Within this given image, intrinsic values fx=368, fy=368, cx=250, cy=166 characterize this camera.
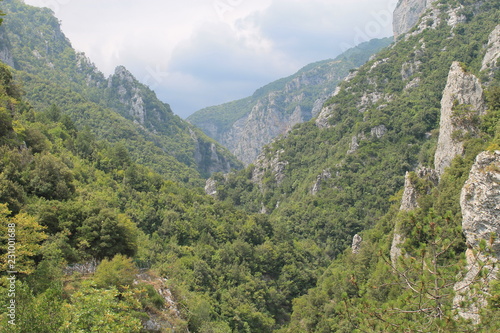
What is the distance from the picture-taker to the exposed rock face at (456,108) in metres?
40.9

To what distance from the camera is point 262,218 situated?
69.1m

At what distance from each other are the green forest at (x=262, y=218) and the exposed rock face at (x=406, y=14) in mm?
52465

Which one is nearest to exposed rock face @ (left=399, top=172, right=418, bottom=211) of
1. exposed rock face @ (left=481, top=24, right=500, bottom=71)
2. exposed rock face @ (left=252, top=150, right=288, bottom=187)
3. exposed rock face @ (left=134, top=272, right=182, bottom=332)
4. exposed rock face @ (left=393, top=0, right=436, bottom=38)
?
exposed rock face @ (left=134, top=272, right=182, bottom=332)

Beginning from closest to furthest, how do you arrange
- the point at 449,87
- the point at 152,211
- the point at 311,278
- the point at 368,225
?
the point at 449,87 < the point at 152,211 < the point at 311,278 < the point at 368,225

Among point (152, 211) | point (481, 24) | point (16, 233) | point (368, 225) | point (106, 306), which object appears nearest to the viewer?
point (106, 306)

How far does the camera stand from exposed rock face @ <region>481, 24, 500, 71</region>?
65.4m

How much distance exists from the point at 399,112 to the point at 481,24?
34.1m

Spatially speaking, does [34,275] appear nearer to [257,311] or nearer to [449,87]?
[257,311]

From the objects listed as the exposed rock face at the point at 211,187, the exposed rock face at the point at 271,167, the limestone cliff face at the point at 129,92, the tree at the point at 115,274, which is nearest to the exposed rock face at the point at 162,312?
the tree at the point at 115,274

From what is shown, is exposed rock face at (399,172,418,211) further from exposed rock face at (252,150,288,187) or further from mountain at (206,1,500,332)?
exposed rock face at (252,150,288,187)

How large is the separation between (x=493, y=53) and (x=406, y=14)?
112 metres

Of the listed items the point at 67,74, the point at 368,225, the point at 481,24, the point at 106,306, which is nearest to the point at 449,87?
the point at 368,225

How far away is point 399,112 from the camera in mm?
84875

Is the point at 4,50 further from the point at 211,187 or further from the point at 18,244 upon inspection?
the point at 18,244
